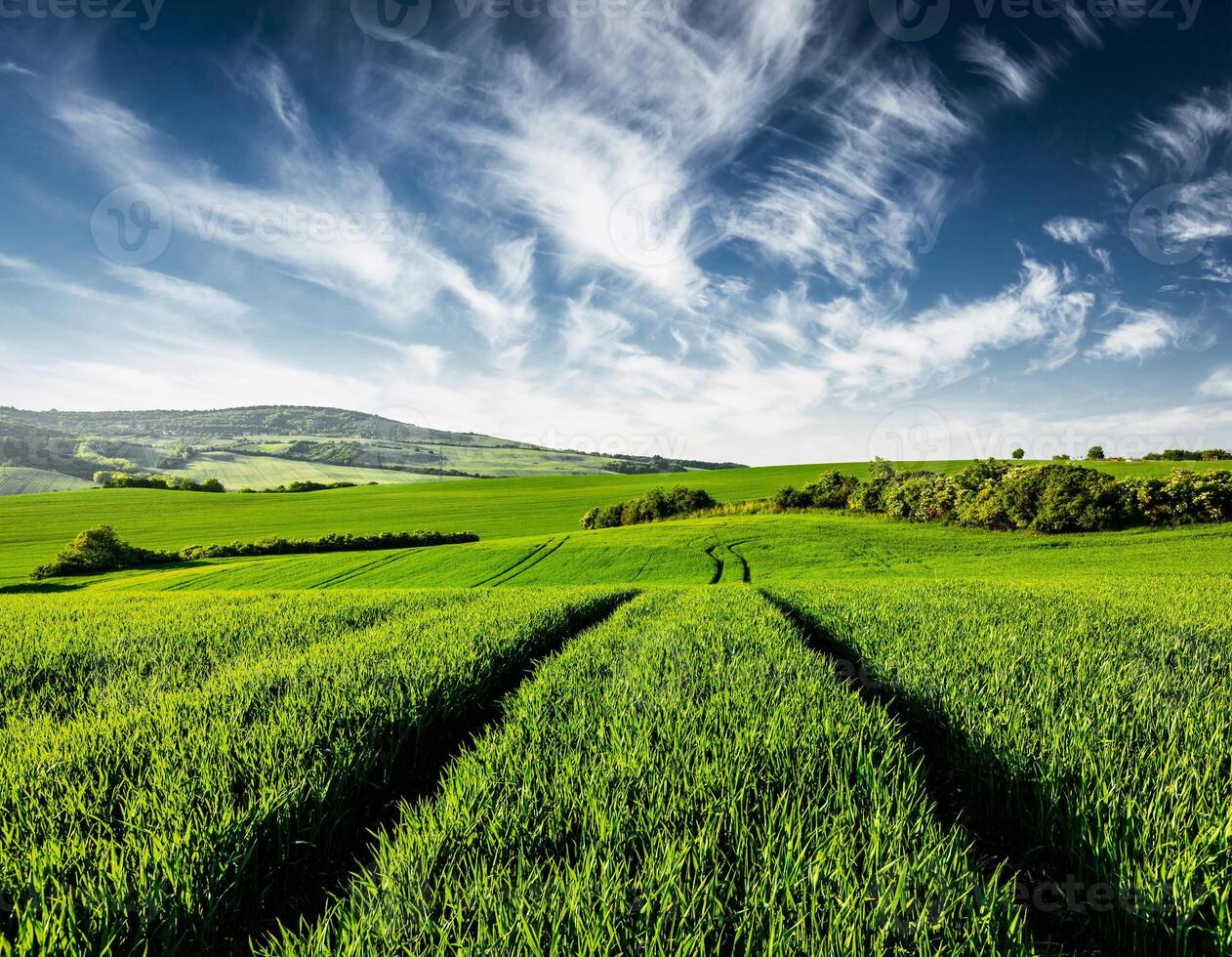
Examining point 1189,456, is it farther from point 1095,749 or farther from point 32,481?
point 32,481

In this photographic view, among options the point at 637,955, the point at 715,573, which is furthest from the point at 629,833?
the point at 715,573

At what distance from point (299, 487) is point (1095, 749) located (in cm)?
11422

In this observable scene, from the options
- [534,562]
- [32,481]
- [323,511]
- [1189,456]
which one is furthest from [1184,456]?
[32,481]

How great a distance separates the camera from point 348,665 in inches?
232

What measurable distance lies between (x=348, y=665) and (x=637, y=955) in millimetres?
5089

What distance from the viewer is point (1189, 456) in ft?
232

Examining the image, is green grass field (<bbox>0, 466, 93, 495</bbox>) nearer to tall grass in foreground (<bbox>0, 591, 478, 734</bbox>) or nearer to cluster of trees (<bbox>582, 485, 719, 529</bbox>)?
cluster of trees (<bbox>582, 485, 719, 529</bbox>)

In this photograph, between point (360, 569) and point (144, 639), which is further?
point (360, 569)

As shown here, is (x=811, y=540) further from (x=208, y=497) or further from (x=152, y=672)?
(x=208, y=497)

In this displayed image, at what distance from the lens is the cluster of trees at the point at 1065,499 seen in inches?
1252

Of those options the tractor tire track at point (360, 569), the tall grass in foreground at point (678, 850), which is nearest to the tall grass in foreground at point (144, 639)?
the tall grass in foreground at point (678, 850)

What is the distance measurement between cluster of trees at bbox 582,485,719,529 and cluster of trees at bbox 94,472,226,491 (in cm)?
7971

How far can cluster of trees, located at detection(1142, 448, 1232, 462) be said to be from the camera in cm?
6619

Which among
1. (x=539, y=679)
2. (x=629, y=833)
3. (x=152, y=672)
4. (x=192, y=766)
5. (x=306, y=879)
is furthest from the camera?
(x=152, y=672)
